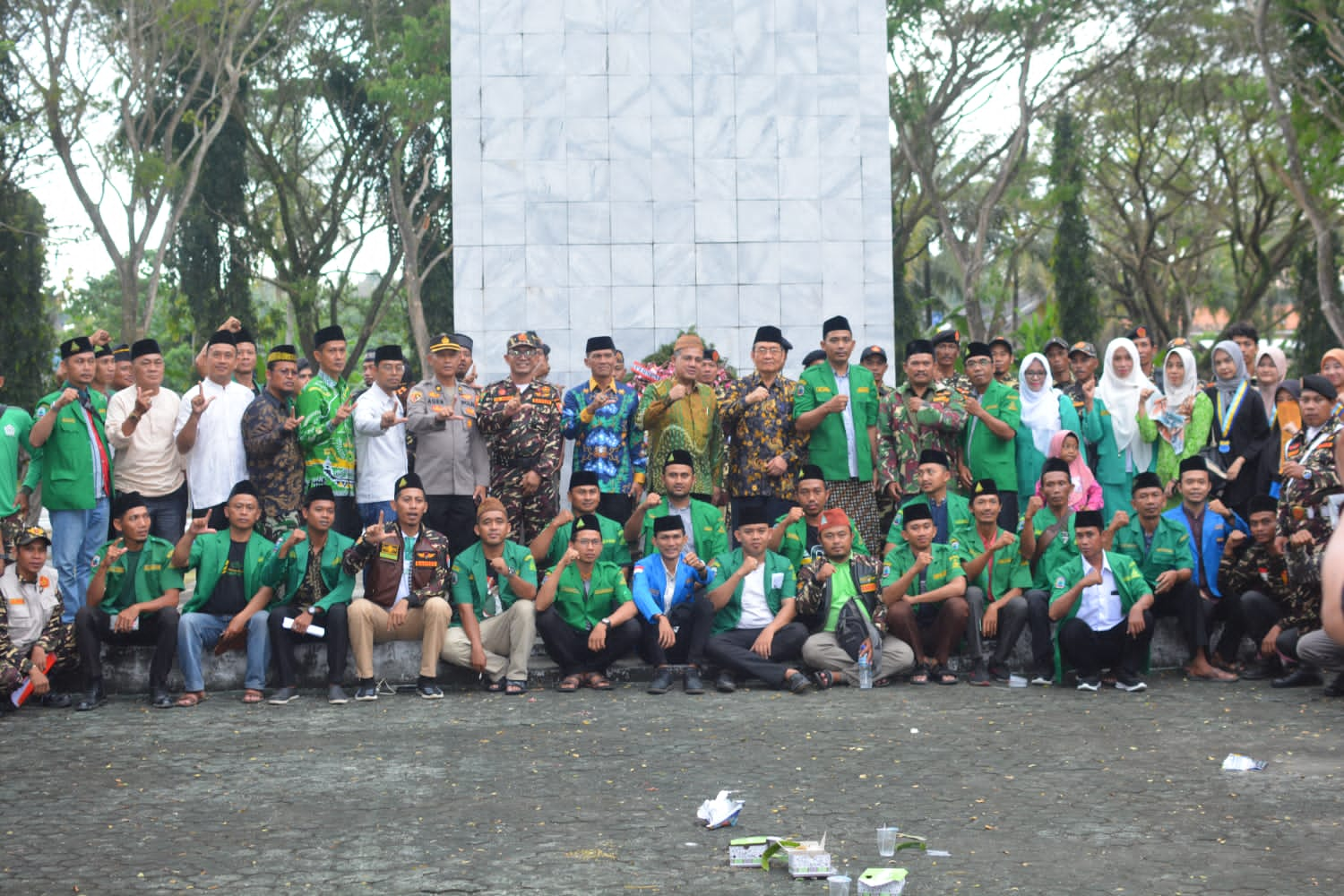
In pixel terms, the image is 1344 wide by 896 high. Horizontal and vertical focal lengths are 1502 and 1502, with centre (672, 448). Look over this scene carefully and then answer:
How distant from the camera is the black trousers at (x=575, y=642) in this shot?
8.96 meters

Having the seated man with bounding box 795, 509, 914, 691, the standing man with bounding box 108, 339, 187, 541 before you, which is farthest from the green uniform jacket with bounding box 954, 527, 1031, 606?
the standing man with bounding box 108, 339, 187, 541

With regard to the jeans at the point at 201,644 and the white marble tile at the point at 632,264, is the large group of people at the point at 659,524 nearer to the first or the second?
the jeans at the point at 201,644

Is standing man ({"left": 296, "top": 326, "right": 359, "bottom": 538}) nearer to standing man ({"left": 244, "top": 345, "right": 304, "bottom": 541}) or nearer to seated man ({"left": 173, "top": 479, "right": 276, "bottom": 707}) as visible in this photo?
standing man ({"left": 244, "top": 345, "right": 304, "bottom": 541})

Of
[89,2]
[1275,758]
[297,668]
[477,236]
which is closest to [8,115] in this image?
[89,2]

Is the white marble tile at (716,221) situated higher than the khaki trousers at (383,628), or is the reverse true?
the white marble tile at (716,221)

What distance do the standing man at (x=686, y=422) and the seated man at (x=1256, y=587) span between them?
3.29 metres

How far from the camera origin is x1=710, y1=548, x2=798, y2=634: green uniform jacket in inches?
360

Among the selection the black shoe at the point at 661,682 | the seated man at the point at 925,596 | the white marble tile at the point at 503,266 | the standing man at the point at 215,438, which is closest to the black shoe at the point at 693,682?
the black shoe at the point at 661,682

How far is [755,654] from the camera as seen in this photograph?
351 inches

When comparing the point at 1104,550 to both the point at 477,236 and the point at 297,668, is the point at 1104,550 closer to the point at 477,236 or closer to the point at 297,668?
the point at 297,668

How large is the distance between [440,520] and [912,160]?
63.5 ft

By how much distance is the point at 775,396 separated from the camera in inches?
391

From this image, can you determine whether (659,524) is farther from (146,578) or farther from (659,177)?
(659,177)

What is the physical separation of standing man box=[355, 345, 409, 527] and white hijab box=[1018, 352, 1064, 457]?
422cm
